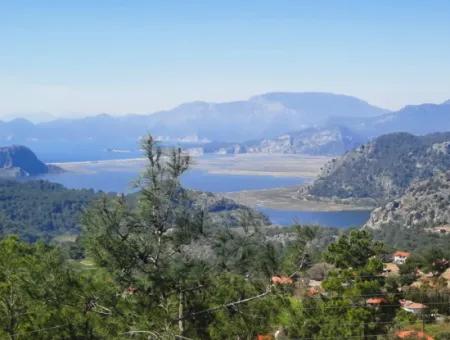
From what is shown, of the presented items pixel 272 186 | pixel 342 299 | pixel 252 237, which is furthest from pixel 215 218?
pixel 272 186

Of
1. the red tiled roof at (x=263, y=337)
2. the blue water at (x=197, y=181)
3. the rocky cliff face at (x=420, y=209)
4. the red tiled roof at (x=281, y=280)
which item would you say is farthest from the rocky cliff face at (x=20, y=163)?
the red tiled roof at (x=281, y=280)

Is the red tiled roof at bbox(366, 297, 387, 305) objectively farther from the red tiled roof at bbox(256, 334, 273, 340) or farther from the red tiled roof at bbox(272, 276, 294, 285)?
the red tiled roof at bbox(272, 276, 294, 285)

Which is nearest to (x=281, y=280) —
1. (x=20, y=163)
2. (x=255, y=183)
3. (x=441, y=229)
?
(x=441, y=229)

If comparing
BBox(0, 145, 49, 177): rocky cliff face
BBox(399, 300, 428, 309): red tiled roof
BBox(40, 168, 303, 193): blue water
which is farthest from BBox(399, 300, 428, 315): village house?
BBox(0, 145, 49, 177): rocky cliff face

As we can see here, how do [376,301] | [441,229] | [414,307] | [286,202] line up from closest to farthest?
[376,301]
[414,307]
[441,229]
[286,202]

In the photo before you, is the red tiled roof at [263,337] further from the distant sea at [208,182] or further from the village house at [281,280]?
the distant sea at [208,182]

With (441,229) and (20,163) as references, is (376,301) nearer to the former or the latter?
(441,229)

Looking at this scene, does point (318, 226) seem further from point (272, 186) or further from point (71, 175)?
point (71, 175)

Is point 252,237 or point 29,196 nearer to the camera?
point 252,237
